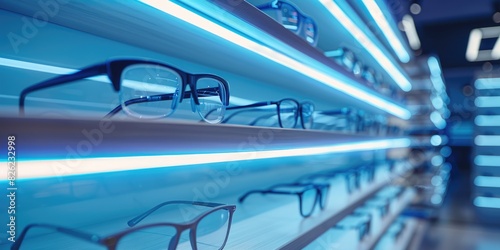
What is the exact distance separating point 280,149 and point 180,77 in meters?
0.42

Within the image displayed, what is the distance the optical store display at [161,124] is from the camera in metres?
0.47

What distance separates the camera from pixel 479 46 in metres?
5.52

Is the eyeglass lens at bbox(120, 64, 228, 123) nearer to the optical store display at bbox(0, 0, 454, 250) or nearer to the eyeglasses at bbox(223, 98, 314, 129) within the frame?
the optical store display at bbox(0, 0, 454, 250)

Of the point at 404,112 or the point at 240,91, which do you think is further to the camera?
the point at 404,112

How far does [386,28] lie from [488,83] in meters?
3.08

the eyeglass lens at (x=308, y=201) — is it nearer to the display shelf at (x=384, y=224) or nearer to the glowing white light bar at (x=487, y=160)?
the display shelf at (x=384, y=224)

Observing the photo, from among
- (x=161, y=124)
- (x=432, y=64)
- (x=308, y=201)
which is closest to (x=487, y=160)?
(x=432, y=64)

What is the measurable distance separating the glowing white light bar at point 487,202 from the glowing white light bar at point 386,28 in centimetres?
240

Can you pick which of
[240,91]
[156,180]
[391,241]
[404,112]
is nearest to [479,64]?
[404,112]

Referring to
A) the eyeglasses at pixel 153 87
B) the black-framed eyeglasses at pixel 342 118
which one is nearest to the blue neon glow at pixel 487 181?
the black-framed eyeglasses at pixel 342 118

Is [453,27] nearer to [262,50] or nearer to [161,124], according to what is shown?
[262,50]

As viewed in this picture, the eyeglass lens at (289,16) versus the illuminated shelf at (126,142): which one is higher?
the eyeglass lens at (289,16)

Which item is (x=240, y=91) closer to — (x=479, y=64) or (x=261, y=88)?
(x=261, y=88)

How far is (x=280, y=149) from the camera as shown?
36.1 inches
